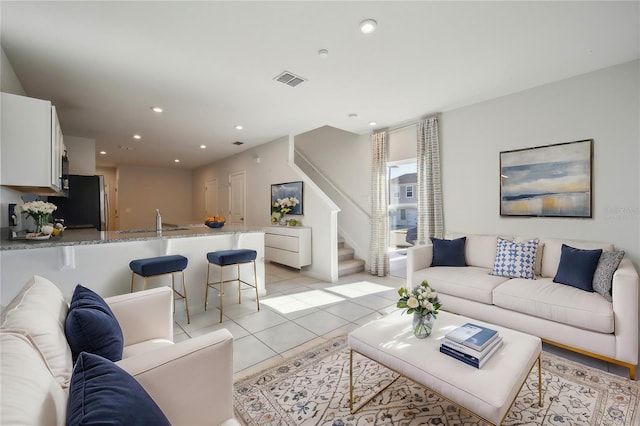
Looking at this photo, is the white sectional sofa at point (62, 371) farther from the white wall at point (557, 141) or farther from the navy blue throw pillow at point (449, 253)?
the white wall at point (557, 141)

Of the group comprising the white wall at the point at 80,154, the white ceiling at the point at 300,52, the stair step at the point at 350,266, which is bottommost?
the stair step at the point at 350,266

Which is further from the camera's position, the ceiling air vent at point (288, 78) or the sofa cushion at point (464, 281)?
the ceiling air vent at point (288, 78)

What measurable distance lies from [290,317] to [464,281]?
196 cm

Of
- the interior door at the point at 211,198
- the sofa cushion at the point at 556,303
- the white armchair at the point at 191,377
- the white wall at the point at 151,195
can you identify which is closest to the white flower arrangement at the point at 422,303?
the white armchair at the point at 191,377

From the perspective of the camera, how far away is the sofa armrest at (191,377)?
105cm

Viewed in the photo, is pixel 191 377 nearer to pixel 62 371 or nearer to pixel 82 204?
pixel 62 371

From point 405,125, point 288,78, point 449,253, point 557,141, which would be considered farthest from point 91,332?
point 405,125

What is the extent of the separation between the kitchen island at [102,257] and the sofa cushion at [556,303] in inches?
122

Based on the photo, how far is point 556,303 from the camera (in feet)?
7.55

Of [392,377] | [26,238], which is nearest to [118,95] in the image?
[26,238]

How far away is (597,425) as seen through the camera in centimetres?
159

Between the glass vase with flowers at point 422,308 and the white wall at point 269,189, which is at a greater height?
the white wall at point 269,189

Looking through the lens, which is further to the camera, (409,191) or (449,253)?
(409,191)

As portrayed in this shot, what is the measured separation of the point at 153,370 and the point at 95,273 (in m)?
2.25
